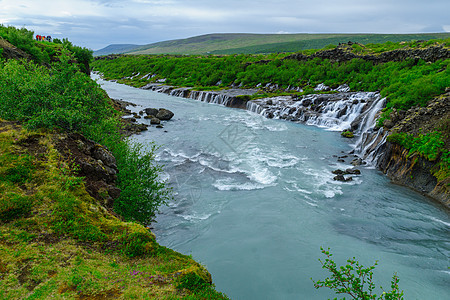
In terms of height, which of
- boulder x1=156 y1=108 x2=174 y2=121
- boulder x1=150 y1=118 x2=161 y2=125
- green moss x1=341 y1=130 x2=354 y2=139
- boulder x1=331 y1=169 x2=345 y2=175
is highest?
boulder x1=156 y1=108 x2=174 y2=121

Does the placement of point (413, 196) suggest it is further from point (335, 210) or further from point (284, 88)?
point (284, 88)

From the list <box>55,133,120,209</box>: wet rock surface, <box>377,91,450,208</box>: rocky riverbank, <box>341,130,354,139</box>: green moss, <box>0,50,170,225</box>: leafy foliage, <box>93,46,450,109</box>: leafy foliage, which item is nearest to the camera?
<box>55,133,120,209</box>: wet rock surface

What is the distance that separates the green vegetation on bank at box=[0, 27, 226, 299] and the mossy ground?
0.03 m

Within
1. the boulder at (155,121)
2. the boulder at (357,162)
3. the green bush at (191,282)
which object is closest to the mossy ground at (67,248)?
the green bush at (191,282)

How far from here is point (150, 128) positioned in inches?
1906

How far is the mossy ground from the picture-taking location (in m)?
8.81

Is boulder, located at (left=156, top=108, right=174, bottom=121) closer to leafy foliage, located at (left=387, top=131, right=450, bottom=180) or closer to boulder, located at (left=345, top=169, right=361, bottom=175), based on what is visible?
boulder, located at (left=345, top=169, right=361, bottom=175)

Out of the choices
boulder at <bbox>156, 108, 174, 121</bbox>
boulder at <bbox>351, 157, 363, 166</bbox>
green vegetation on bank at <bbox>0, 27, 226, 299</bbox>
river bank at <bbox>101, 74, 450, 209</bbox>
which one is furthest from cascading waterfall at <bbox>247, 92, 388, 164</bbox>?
green vegetation on bank at <bbox>0, 27, 226, 299</bbox>

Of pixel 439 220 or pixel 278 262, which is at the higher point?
pixel 439 220

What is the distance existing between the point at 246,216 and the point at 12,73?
19741mm

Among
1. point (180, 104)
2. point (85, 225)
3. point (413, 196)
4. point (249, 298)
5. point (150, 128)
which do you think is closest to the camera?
point (85, 225)

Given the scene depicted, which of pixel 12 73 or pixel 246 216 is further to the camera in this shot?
pixel 246 216

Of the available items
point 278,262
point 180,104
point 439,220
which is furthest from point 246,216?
point 180,104

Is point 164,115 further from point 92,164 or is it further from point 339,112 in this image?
point 92,164
